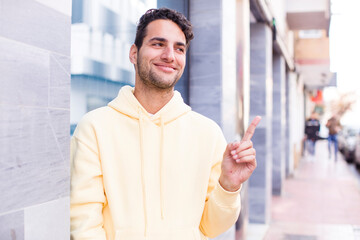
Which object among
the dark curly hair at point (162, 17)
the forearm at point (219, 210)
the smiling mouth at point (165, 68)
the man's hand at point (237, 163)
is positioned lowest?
the forearm at point (219, 210)

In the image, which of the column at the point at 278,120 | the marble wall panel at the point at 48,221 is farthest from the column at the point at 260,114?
the marble wall panel at the point at 48,221

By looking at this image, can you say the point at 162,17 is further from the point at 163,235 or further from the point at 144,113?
the point at 163,235

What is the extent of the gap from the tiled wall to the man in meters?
0.25

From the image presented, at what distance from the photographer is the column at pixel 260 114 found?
6.91 m

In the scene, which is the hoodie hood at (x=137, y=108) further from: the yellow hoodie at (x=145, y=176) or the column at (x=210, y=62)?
the column at (x=210, y=62)

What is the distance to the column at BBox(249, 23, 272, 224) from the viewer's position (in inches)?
272

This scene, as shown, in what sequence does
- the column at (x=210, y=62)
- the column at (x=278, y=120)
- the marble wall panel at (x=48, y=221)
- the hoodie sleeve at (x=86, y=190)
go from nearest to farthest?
the marble wall panel at (x=48, y=221), the hoodie sleeve at (x=86, y=190), the column at (x=210, y=62), the column at (x=278, y=120)

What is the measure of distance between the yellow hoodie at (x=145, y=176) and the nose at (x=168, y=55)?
232mm

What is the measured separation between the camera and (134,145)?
199 centimetres

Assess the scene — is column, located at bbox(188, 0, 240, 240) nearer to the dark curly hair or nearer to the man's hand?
the dark curly hair

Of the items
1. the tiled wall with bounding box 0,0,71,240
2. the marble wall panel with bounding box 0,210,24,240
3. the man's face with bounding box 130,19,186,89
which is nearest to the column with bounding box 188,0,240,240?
the man's face with bounding box 130,19,186,89

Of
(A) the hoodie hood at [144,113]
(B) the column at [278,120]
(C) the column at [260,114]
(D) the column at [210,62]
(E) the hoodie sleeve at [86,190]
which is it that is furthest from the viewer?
(B) the column at [278,120]

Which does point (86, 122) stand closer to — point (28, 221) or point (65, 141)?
point (65, 141)

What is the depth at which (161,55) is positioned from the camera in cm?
204
